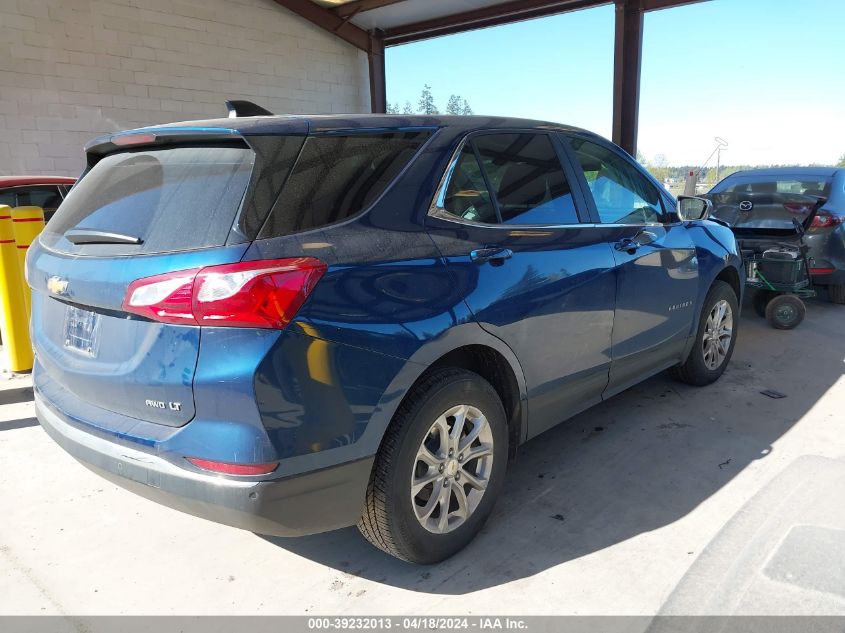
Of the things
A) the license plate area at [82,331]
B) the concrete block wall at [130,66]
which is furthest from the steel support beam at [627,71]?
the license plate area at [82,331]

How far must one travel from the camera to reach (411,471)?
2.35m

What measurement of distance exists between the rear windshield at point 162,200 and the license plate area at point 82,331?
23 cm

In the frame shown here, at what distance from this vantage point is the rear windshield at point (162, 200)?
2072 millimetres

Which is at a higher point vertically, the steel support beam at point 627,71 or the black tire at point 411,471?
the steel support beam at point 627,71

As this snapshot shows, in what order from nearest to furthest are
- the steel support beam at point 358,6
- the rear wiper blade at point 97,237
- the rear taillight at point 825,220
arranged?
the rear wiper blade at point 97,237 → the rear taillight at point 825,220 → the steel support beam at point 358,6

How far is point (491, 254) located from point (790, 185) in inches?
239

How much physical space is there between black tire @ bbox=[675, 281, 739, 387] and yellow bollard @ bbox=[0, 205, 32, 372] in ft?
17.0

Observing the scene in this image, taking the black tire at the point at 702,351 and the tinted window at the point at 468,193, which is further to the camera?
the black tire at the point at 702,351

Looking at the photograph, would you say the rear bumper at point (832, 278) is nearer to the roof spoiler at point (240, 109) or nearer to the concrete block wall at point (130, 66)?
the roof spoiler at point (240, 109)

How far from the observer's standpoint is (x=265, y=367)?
192 cm

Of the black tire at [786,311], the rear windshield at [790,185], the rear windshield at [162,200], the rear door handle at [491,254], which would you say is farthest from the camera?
the rear windshield at [790,185]

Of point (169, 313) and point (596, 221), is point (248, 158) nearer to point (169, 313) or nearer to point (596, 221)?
point (169, 313)

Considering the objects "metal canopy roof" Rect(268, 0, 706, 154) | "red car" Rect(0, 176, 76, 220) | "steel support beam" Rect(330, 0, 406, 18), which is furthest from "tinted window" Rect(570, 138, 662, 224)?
"steel support beam" Rect(330, 0, 406, 18)

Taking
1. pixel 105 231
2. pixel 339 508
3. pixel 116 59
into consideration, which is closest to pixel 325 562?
pixel 339 508
